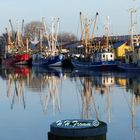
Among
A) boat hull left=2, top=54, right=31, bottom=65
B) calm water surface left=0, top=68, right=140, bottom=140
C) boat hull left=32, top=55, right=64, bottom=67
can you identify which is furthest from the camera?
boat hull left=2, top=54, right=31, bottom=65

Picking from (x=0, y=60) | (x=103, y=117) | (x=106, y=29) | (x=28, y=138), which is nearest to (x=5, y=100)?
(x=103, y=117)

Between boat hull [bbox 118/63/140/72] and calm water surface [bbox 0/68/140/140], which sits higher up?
calm water surface [bbox 0/68/140/140]

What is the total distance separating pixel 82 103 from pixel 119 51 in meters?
56.7

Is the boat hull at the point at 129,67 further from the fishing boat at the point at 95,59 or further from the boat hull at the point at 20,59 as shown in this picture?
the boat hull at the point at 20,59

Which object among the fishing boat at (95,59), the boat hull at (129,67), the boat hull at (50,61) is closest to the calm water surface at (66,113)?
the boat hull at (129,67)

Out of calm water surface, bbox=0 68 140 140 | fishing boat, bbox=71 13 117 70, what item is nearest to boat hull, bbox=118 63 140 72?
fishing boat, bbox=71 13 117 70

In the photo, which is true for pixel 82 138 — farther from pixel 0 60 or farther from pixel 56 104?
pixel 0 60

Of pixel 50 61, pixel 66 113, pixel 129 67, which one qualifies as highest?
pixel 66 113

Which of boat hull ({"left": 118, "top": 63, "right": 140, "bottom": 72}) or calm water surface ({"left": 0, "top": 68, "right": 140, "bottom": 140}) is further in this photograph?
boat hull ({"left": 118, "top": 63, "right": 140, "bottom": 72})

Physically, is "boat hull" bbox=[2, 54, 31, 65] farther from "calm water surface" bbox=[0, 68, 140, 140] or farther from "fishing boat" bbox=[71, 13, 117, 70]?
"calm water surface" bbox=[0, 68, 140, 140]

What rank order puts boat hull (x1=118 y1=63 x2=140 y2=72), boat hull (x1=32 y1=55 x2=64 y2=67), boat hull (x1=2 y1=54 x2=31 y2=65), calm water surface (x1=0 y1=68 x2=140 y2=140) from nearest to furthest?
1. calm water surface (x1=0 y1=68 x2=140 y2=140)
2. boat hull (x1=118 y1=63 x2=140 y2=72)
3. boat hull (x1=32 y1=55 x2=64 y2=67)
4. boat hull (x1=2 y1=54 x2=31 y2=65)

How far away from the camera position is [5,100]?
25.4 meters

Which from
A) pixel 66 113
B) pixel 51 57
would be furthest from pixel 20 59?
pixel 66 113

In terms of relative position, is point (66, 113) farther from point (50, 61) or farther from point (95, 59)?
point (50, 61)
